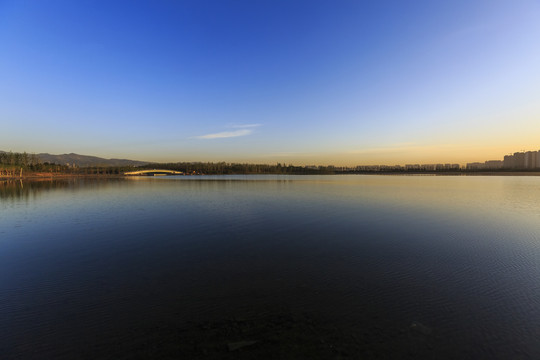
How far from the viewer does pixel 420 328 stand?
5.62 metres

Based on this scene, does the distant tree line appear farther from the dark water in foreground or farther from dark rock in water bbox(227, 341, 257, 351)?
dark rock in water bbox(227, 341, 257, 351)

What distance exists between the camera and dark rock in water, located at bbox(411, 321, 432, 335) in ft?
18.0

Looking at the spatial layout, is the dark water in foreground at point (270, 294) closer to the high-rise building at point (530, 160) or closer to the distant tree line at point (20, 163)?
the distant tree line at point (20, 163)

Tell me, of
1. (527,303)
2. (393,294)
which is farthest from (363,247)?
(527,303)

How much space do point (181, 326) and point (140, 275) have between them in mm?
3868

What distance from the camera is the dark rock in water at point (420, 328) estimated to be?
548 cm

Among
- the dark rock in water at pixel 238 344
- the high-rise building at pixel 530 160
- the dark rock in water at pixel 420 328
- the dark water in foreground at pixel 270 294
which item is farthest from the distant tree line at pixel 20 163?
the high-rise building at pixel 530 160

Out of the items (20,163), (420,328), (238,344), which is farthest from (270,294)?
(20,163)

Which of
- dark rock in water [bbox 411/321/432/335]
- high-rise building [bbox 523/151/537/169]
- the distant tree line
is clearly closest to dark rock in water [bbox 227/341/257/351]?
dark rock in water [bbox 411/321/432/335]

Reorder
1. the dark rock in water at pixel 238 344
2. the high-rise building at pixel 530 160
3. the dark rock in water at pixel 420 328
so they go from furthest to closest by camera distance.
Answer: the high-rise building at pixel 530 160, the dark rock in water at pixel 420 328, the dark rock in water at pixel 238 344

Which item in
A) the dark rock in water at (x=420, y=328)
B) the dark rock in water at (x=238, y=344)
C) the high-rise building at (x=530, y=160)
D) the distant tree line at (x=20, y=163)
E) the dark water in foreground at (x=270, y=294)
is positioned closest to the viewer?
the dark rock in water at (x=238, y=344)

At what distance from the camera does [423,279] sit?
321 inches

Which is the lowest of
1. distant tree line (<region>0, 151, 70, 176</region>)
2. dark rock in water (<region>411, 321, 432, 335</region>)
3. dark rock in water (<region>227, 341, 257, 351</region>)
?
dark rock in water (<region>411, 321, 432, 335</region>)

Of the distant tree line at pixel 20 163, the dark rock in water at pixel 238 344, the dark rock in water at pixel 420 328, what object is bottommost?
the dark rock in water at pixel 420 328
